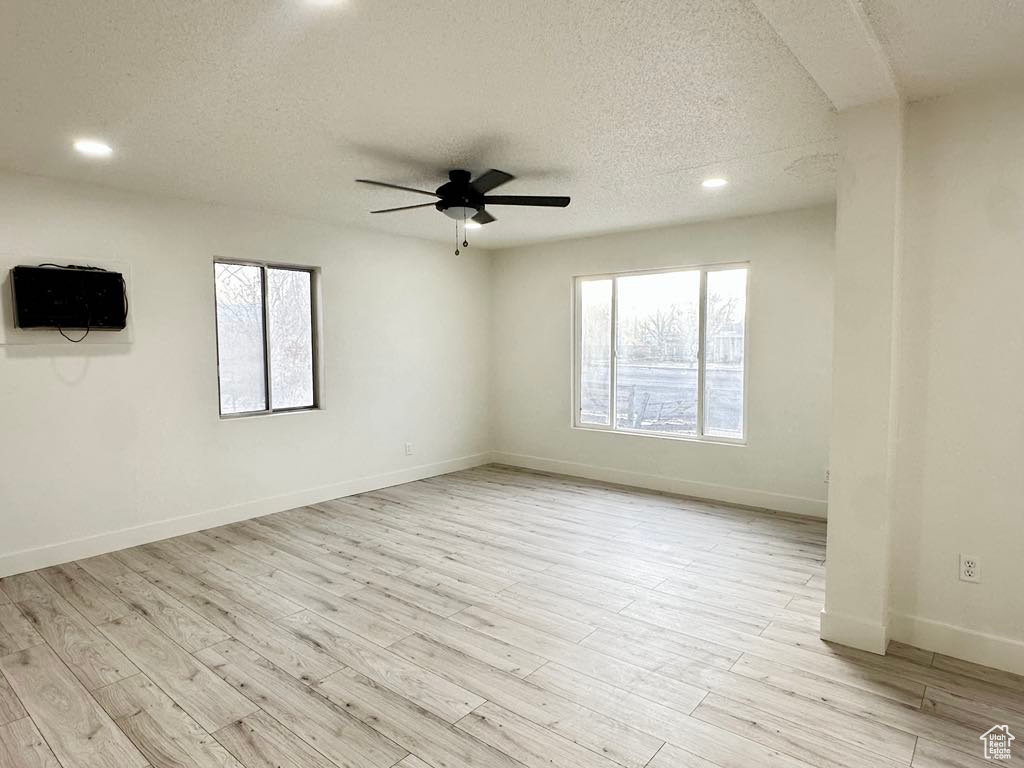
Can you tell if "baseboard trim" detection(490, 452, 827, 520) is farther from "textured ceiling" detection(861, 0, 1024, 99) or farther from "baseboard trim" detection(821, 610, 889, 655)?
"textured ceiling" detection(861, 0, 1024, 99)

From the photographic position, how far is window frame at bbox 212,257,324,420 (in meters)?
4.55

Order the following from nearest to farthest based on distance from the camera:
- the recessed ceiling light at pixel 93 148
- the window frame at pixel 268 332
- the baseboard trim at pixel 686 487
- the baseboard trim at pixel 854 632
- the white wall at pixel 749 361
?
the baseboard trim at pixel 854 632 → the recessed ceiling light at pixel 93 148 → the window frame at pixel 268 332 → the white wall at pixel 749 361 → the baseboard trim at pixel 686 487

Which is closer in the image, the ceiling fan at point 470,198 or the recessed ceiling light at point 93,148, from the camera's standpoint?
the recessed ceiling light at point 93,148

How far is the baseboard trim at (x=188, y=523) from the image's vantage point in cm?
369

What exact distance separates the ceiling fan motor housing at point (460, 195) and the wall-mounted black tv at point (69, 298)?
237 cm

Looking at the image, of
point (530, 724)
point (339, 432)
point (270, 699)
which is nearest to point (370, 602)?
point (270, 699)

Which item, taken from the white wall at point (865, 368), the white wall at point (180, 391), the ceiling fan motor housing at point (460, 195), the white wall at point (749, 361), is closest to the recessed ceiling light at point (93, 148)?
the white wall at point (180, 391)

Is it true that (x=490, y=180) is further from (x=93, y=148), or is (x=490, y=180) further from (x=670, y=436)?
(x=670, y=436)

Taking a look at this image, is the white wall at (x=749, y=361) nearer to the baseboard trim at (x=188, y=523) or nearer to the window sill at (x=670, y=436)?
the window sill at (x=670, y=436)

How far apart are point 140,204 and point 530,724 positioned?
4.18m

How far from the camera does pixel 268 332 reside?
4859mm

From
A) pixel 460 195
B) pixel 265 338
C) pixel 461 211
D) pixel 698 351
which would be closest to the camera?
pixel 460 195

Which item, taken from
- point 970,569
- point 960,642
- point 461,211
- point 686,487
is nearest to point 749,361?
point 686,487

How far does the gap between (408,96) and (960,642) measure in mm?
3431
